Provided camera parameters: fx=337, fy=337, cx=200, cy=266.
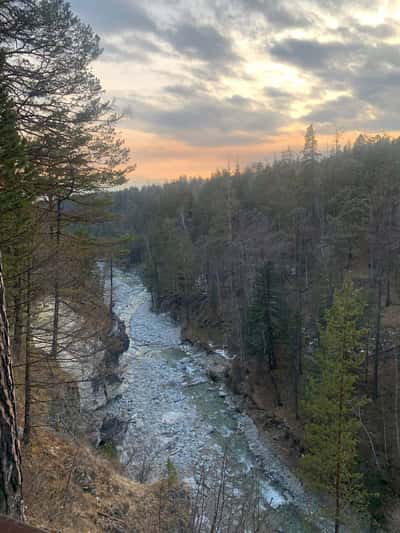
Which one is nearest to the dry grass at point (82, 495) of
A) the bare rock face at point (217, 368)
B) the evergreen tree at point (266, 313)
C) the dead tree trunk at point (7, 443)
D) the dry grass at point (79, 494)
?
the dry grass at point (79, 494)

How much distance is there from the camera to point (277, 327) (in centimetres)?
1934

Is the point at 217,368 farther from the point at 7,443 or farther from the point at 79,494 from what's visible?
the point at 7,443

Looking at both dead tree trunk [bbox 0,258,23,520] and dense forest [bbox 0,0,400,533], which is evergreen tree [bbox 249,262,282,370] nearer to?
dense forest [bbox 0,0,400,533]

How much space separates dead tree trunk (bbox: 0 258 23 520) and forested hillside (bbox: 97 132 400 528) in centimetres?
919

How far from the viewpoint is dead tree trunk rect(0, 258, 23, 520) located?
7.96 ft

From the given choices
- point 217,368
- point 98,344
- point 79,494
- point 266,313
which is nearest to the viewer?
point 79,494

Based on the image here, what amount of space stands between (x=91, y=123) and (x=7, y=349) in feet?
26.6

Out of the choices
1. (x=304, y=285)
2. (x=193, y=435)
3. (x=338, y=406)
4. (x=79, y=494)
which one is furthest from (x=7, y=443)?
(x=304, y=285)

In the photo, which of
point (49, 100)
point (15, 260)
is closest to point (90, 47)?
point (49, 100)

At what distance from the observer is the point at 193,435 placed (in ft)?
47.0

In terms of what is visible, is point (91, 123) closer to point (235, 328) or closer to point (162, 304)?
point (235, 328)

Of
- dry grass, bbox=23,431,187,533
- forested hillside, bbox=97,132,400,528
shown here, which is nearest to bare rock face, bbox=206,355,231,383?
forested hillside, bbox=97,132,400,528

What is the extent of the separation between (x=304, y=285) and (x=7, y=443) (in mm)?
23914

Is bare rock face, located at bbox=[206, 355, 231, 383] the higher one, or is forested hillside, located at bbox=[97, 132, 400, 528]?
forested hillside, located at bbox=[97, 132, 400, 528]
